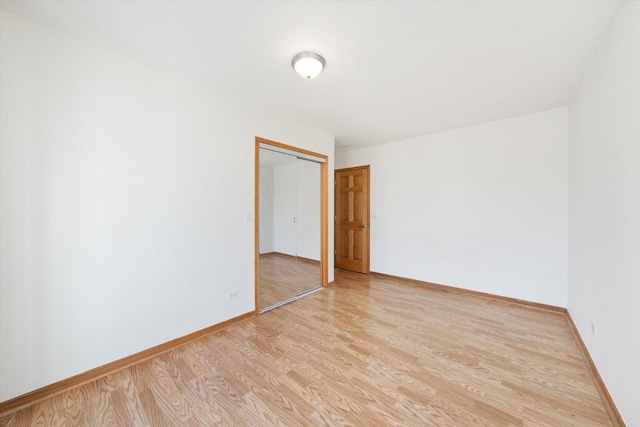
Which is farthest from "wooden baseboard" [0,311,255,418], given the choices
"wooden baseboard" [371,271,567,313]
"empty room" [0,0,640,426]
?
"wooden baseboard" [371,271,567,313]

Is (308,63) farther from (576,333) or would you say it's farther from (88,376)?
(576,333)

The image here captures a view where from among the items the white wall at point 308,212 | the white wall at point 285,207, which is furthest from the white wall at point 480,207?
the white wall at point 285,207

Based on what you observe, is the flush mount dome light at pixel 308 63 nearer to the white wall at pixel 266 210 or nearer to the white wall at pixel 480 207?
the white wall at pixel 266 210

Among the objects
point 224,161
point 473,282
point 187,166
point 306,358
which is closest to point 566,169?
point 473,282

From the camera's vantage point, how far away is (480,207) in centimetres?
341

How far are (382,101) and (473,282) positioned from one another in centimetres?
296

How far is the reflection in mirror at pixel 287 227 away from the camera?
3.32 metres

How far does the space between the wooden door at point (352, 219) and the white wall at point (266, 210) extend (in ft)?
6.41

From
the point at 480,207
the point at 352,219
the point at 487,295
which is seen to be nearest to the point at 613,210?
the point at 480,207

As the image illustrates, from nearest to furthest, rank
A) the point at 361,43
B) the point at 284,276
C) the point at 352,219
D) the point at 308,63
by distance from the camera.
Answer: the point at 361,43
the point at 308,63
the point at 284,276
the point at 352,219

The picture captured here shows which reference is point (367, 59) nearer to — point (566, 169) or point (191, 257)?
point (191, 257)

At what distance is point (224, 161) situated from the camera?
8.34 ft

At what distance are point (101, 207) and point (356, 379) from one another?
2402 mm

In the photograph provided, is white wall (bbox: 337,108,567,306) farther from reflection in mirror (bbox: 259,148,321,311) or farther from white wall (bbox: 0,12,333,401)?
white wall (bbox: 0,12,333,401)
